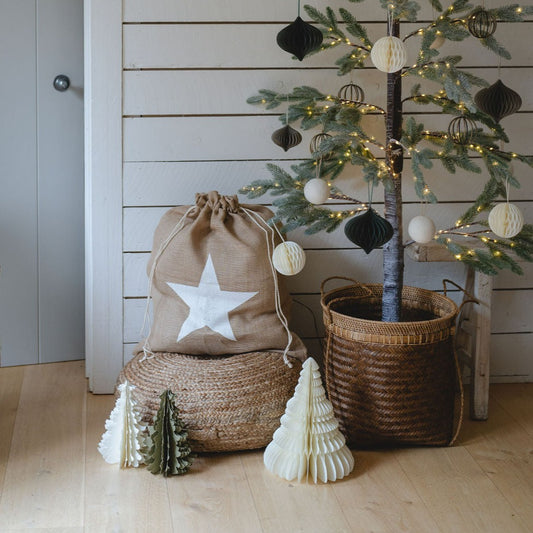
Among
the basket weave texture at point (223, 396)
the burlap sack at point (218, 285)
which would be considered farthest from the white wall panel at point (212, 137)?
the basket weave texture at point (223, 396)

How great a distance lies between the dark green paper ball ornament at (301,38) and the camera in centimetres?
228

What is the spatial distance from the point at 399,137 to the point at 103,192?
923mm

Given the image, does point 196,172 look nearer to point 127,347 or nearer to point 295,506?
point 127,347

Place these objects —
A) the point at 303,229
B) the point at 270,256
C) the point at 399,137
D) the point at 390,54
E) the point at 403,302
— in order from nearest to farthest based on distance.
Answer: the point at 390,54, the point at 399,137, the point at 270,256, the point at 403,302, the point at 303,229

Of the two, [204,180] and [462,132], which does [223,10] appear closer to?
[204,180]

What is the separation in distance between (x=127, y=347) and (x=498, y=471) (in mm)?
1206

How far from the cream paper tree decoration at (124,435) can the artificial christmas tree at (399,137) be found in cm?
65

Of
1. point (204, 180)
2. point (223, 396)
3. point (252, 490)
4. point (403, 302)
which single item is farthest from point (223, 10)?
point (252, 490)

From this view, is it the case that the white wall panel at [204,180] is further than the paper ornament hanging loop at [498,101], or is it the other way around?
the white wall panel at [204,180]

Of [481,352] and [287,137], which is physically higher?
[287,137]

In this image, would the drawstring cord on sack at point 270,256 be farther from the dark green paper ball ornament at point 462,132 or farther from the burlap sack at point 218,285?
the dark green paper ball ornament at point 462,132

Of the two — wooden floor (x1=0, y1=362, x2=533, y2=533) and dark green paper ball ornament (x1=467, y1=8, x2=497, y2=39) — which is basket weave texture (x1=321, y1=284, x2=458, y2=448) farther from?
dark green paper ball ornament (x1=467, y1=8, x2=497, y2=39)

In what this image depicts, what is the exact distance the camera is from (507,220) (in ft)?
7.18

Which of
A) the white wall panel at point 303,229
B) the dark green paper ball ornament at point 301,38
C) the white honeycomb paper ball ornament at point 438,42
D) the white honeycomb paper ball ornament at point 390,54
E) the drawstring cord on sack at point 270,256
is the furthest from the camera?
the white wall panel at point 303,229
